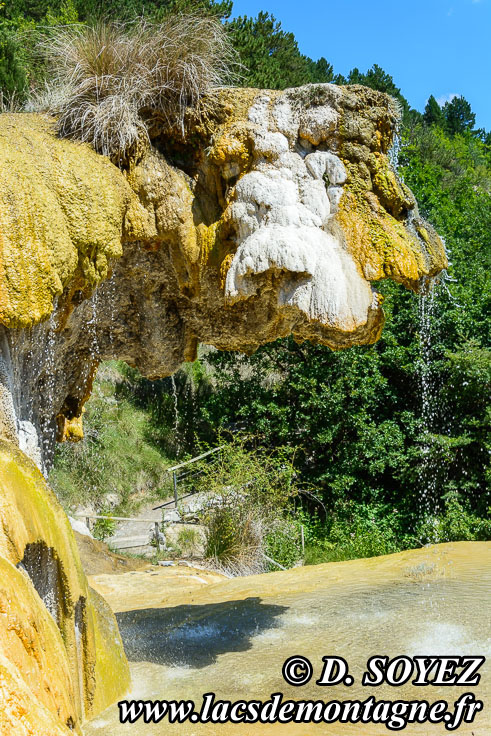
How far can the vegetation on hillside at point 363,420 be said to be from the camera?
41.6 ft

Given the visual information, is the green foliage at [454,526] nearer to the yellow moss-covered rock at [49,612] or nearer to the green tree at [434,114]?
the yellow moss-covered rock at [49,612]

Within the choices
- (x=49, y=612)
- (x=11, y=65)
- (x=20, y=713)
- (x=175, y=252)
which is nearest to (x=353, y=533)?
(x=175, y=252)

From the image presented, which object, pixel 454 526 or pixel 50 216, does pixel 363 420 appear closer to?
pixel 454 526

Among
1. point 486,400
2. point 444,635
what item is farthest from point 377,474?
point 444,635

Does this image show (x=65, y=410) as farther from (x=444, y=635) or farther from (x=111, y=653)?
(x=444, y=635)

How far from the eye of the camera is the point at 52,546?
10.8ft

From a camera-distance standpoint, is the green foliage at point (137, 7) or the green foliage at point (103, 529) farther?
the green foliage at point (137, 7)

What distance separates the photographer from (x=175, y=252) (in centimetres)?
469

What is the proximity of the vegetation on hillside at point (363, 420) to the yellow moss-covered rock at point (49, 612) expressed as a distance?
6627 millimetres

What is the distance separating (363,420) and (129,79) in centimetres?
1017

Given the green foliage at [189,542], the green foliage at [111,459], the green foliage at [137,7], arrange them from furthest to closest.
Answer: the green foliage at [137,7] < the green foliage at [111,459] < the green foliage at [189,542]

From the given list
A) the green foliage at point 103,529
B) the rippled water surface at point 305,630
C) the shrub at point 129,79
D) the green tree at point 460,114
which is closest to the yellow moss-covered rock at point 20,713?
the rippled water surface at point 305,630

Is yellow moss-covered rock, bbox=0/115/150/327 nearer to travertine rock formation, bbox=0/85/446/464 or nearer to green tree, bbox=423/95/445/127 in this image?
Result: travertine rock formation, bbox=0/85/446/464

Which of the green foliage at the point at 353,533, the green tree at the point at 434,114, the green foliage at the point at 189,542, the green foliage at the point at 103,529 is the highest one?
the green tree at the point at 434,114
